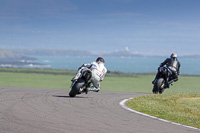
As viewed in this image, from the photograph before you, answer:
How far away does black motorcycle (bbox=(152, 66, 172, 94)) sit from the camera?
757 inches

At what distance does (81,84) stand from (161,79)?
17.4ft

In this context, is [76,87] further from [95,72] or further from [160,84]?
[160,84]

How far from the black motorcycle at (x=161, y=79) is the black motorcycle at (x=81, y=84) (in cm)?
441

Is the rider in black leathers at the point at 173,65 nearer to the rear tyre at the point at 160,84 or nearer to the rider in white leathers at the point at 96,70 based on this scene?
the rear tyre at the point at 160,84

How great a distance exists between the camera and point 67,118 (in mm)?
9969

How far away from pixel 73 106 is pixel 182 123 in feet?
14.5

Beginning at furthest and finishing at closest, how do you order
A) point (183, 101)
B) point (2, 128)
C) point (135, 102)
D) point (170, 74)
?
point (170, 74) < point (183, 101) < point (135, 102) < point (2, 128)

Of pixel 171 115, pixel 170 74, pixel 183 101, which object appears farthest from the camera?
pixel 170 74

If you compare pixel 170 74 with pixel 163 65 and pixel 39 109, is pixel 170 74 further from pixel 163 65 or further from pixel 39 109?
pixel 39 109

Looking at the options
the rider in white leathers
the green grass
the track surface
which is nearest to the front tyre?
the rider in white leathers

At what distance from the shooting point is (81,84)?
16.2 metres

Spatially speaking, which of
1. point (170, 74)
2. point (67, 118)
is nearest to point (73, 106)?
point (67, 118)

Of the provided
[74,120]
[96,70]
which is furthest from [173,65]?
[74,120]

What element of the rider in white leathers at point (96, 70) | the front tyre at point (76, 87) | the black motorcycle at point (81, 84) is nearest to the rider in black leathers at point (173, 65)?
the rider in white leathers at point (96, 70)
